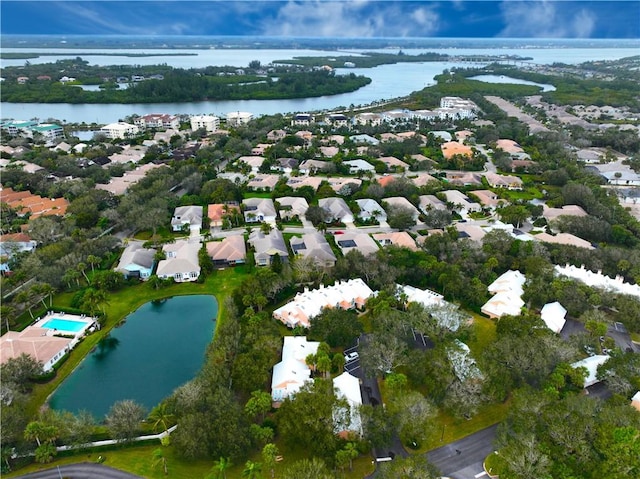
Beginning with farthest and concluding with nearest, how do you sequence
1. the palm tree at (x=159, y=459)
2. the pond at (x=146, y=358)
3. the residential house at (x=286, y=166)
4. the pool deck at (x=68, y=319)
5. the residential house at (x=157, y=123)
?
1. the residential house at (x=157, y=123)
2. the residential house at (x=286, y=166)
3. the pool deck at (x=68, y=319)
4. the pond at (x=146, y=358)
5. the palm tree at (x=159, y=459)

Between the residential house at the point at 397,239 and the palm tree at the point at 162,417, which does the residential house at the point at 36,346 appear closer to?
the palm tree at the point at 162,417

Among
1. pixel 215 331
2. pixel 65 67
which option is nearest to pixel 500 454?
pixel 215 331

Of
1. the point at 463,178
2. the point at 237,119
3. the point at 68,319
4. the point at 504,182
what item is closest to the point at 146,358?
the point at 68,319

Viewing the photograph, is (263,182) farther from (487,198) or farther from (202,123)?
(202,123)

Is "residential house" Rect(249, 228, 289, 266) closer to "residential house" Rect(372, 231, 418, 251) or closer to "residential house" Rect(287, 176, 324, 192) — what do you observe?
"residential house" Rect(372, 231, 418, 251)

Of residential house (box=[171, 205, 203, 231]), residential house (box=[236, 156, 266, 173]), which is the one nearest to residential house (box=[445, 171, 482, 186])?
residential house (box=[236, 156, 266, 173])

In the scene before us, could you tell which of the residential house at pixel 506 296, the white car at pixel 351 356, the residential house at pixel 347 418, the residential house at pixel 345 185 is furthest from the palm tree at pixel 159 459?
the residential house at pixel 345 185
